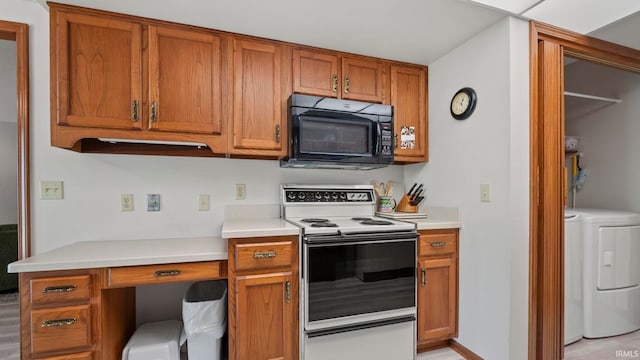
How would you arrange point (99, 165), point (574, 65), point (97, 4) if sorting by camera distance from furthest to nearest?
point (574, 65), point (99, 165), point (97, 4)

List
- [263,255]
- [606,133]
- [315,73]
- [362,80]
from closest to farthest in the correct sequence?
1. [263,255]
2. [315,73]
3. [362,80]
4. [606,133]

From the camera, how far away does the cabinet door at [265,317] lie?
1548 mm

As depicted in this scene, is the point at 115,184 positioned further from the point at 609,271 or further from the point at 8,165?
the point at 609,271

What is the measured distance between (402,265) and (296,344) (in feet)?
2.69

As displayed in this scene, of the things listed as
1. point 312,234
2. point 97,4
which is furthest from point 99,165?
point 312,234

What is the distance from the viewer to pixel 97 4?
155 cm

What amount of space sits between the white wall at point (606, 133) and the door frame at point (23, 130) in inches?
178

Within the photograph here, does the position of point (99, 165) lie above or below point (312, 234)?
above

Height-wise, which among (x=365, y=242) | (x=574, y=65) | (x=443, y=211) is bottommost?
(x=365, y=242)

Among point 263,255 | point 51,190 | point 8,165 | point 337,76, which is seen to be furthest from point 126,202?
point 8,165

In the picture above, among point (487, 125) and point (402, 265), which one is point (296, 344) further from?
point (487, 125)

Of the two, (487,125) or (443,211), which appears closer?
(487,125)

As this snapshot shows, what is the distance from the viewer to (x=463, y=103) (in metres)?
1.95

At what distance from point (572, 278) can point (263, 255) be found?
2.29 metres
